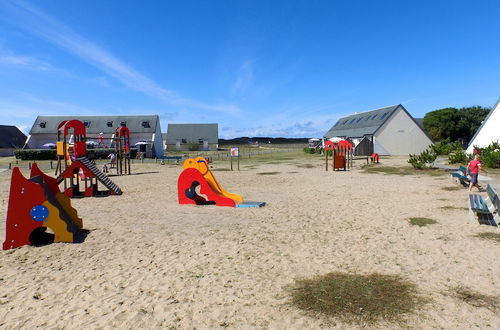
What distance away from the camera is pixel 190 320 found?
4258 mm

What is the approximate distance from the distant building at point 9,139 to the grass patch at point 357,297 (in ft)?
220

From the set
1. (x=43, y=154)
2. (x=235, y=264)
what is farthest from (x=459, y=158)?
(x=43, y=154)

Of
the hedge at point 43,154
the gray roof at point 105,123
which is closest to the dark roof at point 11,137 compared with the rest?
the gray roof at point 105,123

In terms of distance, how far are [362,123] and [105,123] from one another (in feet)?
130

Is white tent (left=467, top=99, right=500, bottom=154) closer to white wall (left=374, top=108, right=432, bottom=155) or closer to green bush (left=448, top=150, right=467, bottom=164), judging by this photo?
green bush (left=448, top=150, right=467, bottom=164)

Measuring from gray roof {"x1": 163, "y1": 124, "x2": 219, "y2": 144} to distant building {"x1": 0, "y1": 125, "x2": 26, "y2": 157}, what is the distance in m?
28.2

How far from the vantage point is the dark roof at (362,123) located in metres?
42.9

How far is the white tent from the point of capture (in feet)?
84.3

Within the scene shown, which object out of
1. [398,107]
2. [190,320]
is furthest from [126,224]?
[398,107]

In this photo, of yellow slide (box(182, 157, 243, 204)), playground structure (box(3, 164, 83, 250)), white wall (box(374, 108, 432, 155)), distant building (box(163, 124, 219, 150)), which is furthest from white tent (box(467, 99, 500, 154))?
distant building (box(163, 124, 219, 150))

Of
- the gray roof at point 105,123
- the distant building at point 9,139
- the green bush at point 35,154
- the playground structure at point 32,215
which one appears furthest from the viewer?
the distant building at point 9,139

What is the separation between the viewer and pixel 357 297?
15.6 ft

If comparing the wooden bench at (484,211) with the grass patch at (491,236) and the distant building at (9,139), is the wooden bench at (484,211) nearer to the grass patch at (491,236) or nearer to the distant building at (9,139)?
the grass patch at (491,236)

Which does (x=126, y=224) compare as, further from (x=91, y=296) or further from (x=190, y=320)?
(x=190, y=320)
